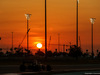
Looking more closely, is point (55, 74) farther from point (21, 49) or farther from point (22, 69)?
point (21, 49)

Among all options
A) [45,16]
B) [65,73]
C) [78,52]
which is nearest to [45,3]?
[45,16]

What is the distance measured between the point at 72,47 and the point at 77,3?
14.5 metres

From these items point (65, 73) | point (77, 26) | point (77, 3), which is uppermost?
point (77, 3)

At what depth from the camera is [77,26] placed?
68312 mm

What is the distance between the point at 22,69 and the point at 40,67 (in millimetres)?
1929

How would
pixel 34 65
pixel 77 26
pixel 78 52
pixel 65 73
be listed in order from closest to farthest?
pixel 65 73
pixel 34 65
pixel 77 26
pixel 78 52

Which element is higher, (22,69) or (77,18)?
(77,18)

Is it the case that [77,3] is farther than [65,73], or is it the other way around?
[77,3]

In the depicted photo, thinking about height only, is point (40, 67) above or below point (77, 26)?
below

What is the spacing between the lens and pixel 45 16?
57188 mm

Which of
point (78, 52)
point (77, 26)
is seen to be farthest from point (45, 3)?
point (78, 52)

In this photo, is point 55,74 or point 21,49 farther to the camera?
point 21,49

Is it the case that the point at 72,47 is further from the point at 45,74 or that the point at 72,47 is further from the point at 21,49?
the point at 45,74

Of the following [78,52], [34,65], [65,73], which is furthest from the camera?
[78,52]
